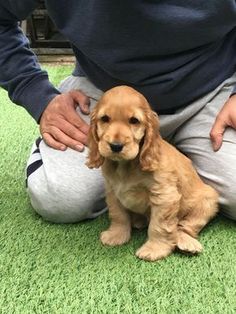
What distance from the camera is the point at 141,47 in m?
1.26

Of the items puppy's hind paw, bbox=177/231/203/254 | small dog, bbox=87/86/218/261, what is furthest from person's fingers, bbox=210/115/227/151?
puppy's hind paw, bbox=177/231/203/254

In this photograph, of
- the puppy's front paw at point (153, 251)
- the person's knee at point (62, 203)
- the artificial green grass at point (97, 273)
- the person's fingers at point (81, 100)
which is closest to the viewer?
the artificial green grass at point (97, 273)

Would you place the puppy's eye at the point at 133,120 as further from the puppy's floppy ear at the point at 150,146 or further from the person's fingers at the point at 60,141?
the person's fingers at the point at 60,141

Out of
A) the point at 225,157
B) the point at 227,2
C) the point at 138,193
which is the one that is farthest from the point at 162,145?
the point at 227,2

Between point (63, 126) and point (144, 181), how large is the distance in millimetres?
356

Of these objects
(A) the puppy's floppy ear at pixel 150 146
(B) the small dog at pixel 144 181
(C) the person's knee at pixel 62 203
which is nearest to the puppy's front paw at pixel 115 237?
(B) the small dog at pixel 144 181

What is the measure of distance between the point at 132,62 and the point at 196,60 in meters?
0.18

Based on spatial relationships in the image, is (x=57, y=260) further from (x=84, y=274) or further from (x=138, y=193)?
(x=138, y=193)

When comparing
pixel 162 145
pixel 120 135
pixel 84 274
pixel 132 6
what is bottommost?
pixel 84 274

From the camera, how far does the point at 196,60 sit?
1329 millimetres

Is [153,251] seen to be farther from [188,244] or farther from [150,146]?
[150,146]

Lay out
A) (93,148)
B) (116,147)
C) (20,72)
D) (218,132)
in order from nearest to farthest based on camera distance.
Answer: (116,147), (93,148), (218,132), (20,72)

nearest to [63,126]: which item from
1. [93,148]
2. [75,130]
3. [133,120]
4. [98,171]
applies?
[75,130]

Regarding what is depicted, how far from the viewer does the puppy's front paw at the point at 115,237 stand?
122 cm
